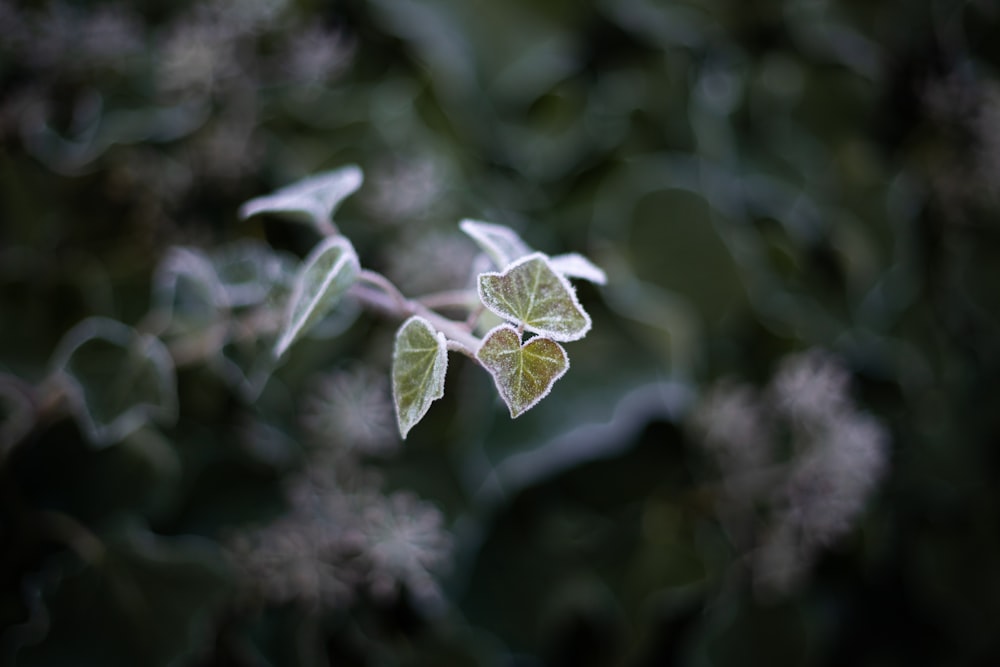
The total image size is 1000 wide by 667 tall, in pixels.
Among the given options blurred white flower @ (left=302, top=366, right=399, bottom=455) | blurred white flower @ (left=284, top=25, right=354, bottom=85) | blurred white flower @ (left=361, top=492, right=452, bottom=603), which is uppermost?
blurred white flower @ (left=284, top=25, right=354, bottom=85)

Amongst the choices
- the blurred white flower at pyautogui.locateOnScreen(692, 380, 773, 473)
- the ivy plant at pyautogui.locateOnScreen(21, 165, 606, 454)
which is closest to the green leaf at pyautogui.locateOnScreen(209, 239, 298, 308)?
the ivy plant at pyautogui.locateOnScreen(21, 165, 606, 454)

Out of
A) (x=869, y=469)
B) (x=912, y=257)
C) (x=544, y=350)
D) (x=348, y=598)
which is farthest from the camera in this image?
(x=912, y=257)

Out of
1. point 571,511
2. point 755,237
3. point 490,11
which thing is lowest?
point 571,511

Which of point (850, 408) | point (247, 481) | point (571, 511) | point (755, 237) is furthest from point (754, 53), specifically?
point (247, 481)

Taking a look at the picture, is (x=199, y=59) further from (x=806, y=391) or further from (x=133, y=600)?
(x=806, y=391)

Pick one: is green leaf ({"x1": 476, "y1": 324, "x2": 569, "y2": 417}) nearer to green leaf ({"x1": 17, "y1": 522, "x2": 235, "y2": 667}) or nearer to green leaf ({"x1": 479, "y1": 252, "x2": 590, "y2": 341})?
green leaf ({"x1": 479, "y1": 252, "x2": 590, "y2": 341})

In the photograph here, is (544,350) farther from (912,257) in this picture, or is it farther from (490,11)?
(912,257)

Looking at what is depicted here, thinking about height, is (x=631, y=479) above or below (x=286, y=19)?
below
